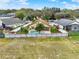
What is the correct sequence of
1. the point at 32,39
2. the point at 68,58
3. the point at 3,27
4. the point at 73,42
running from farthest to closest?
the point at 3,27, the point at 32,39, the point at 73,42, the point at 68,58

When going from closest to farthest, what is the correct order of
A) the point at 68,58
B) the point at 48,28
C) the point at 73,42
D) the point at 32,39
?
1. the point at 68,58
2. the point at 73,42
3. the point at 32,39
4. the point at 48,28

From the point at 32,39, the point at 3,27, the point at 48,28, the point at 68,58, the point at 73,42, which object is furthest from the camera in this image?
the point at 3,27

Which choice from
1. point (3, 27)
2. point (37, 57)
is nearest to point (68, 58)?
point (37, 57)

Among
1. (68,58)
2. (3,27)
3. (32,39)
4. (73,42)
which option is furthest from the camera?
(3,27)

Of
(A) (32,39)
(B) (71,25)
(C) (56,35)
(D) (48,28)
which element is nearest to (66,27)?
(B) (71,25)

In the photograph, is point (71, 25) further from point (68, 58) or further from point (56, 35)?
point (68, 58)

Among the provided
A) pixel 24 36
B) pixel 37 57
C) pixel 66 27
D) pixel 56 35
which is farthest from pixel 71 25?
pixel 37 57

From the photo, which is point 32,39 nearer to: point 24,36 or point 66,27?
point 24,36

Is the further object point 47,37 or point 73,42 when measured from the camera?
point 47,37
